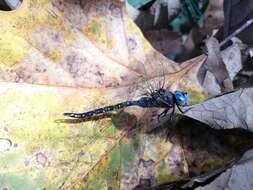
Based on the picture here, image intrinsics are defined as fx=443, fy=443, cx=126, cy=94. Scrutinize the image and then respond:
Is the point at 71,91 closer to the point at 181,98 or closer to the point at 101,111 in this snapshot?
Answer: the point at 101,111

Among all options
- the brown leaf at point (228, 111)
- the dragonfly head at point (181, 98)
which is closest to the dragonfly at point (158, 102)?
the dragonfly head at point (181, 98)

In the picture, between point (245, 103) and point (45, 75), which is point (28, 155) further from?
point (245, 103)

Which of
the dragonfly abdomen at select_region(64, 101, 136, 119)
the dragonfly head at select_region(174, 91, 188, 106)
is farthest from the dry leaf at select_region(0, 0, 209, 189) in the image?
the dragonfly head at select_region(174, 91, 188, 106)

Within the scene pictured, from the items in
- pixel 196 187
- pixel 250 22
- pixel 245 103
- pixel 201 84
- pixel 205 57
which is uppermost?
pixel 250 22

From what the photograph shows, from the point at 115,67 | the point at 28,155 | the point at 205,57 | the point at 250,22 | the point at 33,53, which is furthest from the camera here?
the point at 250,22

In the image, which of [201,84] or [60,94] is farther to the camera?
[201,84]

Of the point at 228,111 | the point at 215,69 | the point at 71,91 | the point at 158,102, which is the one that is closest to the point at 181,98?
the point at 158,102

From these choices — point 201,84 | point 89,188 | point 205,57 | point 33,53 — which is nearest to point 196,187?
point 89,188

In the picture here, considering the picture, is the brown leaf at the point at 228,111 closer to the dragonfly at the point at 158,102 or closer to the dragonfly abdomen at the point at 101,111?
the dragonfly at the point at 158,102
